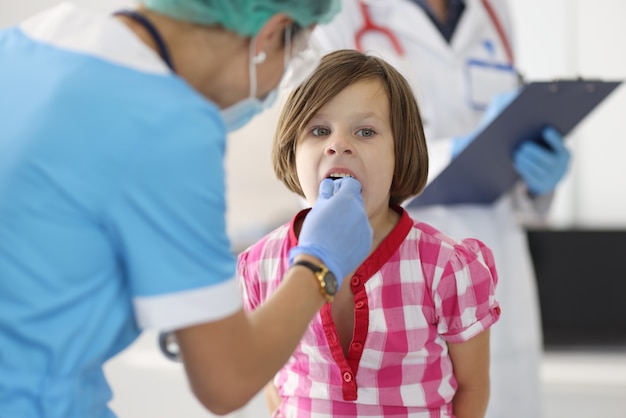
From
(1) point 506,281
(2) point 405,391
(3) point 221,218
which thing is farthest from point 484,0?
(3) point 221,218

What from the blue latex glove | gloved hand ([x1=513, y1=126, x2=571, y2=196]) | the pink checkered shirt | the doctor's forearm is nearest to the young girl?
the pink checkered shirt

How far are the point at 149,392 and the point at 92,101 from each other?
2.56 m

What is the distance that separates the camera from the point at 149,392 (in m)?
3.29

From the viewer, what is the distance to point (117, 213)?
88 cm

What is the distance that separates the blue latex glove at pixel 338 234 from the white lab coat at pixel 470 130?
57 centimetres

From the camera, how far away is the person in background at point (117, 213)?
877 millimetres

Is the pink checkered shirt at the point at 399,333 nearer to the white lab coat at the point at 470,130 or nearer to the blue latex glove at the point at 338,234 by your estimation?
the blue latex glove at the point at 338,234

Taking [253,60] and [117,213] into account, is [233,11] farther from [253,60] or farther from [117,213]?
[117,213]

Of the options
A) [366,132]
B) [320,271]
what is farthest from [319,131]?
[320,271]

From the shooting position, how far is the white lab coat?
1758 millimetres

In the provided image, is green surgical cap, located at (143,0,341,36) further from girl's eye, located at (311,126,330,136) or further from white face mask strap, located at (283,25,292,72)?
girl's eye, located at (311,126,330,136)

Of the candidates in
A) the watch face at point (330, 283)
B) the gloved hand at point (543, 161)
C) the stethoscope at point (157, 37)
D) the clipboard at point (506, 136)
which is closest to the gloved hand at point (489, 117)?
the clipboard at point (506, 136)

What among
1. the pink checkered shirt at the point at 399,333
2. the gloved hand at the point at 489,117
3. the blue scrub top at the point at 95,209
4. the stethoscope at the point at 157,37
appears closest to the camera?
the blue scrub top at the point at 95,209

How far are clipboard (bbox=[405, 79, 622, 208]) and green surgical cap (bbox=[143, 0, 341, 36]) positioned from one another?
2.22ft
